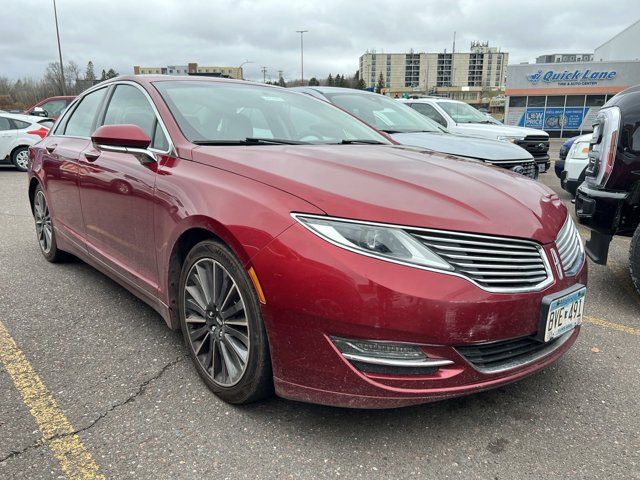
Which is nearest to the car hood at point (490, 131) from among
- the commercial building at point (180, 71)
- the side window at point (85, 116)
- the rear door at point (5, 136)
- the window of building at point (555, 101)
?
the commercial building at point (180, 71)

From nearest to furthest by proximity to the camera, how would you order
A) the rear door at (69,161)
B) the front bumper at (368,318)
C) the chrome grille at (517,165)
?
the front bumper at (368,318) → the rear door at (69,161) → the chrome grille at (517,165)

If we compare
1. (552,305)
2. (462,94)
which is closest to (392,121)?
(552,305)

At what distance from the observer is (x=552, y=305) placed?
2.03m

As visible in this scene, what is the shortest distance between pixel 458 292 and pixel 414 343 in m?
0.24

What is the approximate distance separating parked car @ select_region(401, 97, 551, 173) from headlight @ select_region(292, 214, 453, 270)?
25.9ft

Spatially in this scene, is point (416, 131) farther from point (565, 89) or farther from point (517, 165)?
point (565, 89)

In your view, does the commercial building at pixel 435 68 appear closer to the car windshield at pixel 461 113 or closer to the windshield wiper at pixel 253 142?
the car windshield at pixel 461 113

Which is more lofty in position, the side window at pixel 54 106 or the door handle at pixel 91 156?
the side window at pixel 54 106

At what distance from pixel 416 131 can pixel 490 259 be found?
479cm

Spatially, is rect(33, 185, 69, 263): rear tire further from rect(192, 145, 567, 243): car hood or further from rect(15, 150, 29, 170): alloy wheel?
rect(15, 150, 29, 170): alloy wheel

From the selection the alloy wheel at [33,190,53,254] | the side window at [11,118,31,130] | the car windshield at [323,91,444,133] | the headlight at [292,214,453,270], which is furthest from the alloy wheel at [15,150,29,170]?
the headlight at [292,214,453,270]

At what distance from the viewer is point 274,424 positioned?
7.30ft

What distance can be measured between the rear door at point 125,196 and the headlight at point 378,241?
1.17 m

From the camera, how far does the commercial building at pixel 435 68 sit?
120438mm
